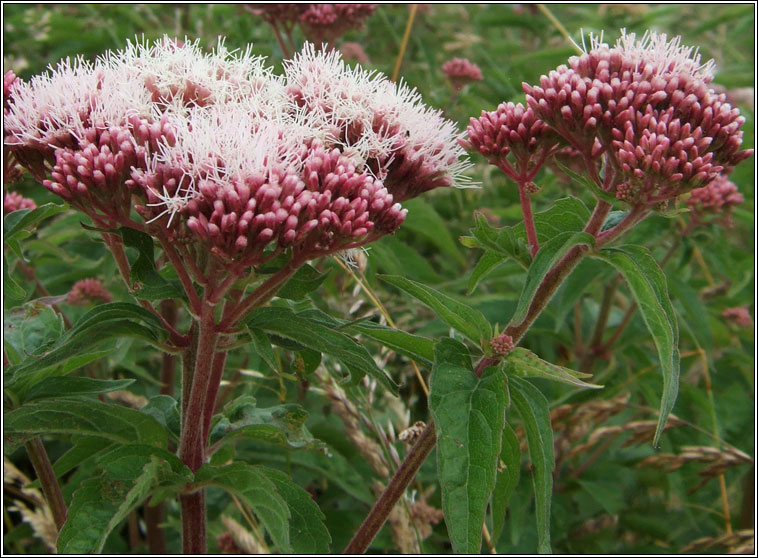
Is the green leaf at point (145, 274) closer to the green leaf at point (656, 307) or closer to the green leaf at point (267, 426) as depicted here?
the green leaf at point (267, 426)

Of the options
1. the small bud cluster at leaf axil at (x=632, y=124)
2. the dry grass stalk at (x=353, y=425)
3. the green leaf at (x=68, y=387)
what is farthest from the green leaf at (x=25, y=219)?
the small bud cluster at leaf axil at (x=632, y=124)

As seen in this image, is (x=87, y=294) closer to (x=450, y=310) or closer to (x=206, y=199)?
(x=206, y=199)

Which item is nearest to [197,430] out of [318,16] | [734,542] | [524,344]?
[734,542]

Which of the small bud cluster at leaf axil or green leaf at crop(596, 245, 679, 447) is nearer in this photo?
green leaf at crop(596, 245, 679, 447)

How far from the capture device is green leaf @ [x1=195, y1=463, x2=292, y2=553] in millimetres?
1661

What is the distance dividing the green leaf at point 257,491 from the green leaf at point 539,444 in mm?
534

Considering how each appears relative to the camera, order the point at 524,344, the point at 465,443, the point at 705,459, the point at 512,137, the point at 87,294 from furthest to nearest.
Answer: the point at 524,344 < the point at 87,294 < the point at 705,459 < the point at 512,137 < the point at 465,443

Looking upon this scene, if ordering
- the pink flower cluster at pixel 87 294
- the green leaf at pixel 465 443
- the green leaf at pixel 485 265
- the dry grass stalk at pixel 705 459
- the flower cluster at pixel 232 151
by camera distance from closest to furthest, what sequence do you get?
1. the green leaf at pixel 465 443
2. the flower cluster at pixel 232 151
3. the green leaf at pixel 485 265
4. the dry grass stalk at pixel 705 459
5. the pink flower cluster at pixel 87 294

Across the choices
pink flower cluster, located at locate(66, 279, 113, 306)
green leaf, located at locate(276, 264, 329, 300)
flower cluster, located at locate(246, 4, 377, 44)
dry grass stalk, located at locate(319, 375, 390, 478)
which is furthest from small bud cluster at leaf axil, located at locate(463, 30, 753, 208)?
flower cluster, located at locate(246, 4, 377, 44)

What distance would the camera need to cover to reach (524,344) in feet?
12.0

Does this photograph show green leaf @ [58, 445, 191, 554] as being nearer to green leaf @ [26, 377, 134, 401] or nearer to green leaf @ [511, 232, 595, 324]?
green leaf @ [26, 377, 134, 401]

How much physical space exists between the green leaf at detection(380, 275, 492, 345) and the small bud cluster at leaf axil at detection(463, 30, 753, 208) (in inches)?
15.9

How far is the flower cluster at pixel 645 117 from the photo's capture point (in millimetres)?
1707

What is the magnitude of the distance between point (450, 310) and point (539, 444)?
35 centimetres
